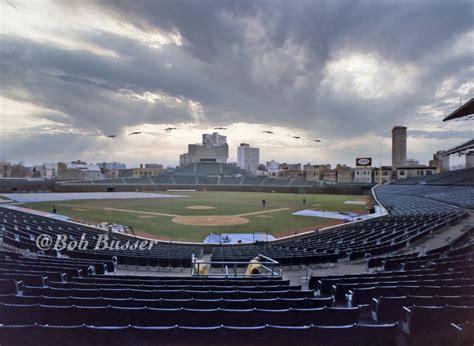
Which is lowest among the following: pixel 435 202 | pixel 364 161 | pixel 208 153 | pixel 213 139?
pixel 435 202

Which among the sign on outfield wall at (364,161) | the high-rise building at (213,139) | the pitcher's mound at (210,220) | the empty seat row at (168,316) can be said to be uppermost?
the high-rise building at (213,139)

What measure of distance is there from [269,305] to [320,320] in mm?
857

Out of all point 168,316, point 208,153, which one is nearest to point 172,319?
point 168,316

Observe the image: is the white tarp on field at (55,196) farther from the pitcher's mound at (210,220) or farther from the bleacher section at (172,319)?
the bleacher section at (172,319)

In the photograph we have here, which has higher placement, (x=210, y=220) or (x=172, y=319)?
(x=172, y=319)

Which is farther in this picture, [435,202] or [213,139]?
[213,139]

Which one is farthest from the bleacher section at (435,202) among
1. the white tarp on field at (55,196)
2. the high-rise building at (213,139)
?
the high-rise building at (213,139)

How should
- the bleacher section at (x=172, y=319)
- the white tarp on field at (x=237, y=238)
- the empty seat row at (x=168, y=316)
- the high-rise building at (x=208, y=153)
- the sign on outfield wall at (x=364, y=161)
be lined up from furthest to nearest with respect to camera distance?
the high-rise building at (x=208, y=153)
the sign on outfield wall at (x=364, y=161)
the white tarp on field at (x=237, y=238)
the empty seat row at (x=168, y=316)
the bleacher section at (x=172, y=319)

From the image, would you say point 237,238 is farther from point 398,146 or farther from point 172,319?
point 398,146

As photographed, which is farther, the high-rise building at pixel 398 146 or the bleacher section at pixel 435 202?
the high-rise building at pixel 398 146

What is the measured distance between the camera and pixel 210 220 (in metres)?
28.0

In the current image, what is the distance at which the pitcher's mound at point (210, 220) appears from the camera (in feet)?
86.5

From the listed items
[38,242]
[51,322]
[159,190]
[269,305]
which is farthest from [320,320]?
[159,190]

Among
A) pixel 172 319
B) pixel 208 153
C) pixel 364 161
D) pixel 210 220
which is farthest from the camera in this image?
pixel 208 153
